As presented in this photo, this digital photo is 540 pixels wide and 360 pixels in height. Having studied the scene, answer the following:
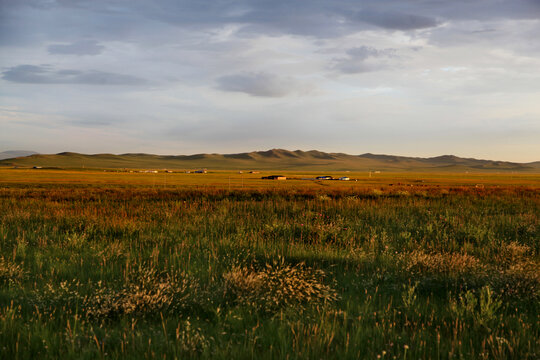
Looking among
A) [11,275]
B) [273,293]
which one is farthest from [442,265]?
[11,275]

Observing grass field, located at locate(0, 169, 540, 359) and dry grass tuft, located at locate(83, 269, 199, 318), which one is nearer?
grass field, located at locate(0, 169, 540, 359)

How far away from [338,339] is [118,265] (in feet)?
15.0

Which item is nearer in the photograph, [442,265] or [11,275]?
[11,275]

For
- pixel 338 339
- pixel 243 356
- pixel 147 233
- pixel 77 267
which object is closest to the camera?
pixel 243 356

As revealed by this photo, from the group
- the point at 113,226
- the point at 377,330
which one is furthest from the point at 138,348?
the point at 113,226

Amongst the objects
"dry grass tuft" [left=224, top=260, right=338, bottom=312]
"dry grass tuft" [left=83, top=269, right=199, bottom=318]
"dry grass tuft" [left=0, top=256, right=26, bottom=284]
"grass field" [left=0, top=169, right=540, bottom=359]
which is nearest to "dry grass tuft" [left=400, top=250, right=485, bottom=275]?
"grass field" [left=0, top=169, right=540, bottom=359]

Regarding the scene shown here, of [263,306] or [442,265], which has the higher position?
[442,265]

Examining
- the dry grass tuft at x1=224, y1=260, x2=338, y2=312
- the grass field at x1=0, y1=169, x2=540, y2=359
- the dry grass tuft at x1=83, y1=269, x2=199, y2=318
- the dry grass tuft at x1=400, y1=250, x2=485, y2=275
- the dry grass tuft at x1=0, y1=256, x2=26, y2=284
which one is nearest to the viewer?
the grass field at x1=0, y1=169, x2=540, y2=359

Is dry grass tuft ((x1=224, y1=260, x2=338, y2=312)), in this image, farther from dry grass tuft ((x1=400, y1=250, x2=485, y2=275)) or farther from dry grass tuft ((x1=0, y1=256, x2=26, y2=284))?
dry grass tuft ((x1=0, y1=256, x2=26, y2=284))

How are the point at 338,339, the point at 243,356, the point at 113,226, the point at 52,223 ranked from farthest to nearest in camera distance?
the point at 52,223 → the point at 113,226 → the point at 338,339 → the point at 243,356

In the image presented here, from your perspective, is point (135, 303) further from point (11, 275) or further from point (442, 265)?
point (442, 265)

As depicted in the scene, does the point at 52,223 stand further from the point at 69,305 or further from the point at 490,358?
the point at 490,358

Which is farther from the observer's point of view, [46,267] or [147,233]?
[147,233]

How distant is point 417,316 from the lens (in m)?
4.38
